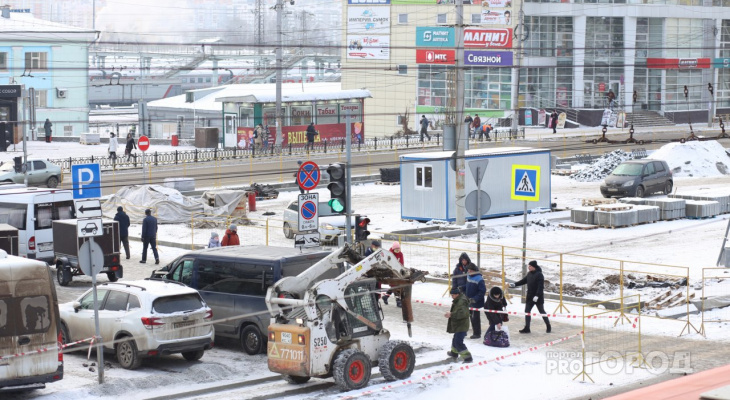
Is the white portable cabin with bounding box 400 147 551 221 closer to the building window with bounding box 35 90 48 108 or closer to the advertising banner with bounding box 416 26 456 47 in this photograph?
the advertising banner with bounding box 416 26 456 47

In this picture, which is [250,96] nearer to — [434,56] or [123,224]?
[434,56]

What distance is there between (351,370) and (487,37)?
198ft

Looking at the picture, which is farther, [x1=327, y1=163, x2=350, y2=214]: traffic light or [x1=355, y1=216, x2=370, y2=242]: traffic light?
[x1=355, y1=216, x2=370, y2=242]: traffic light

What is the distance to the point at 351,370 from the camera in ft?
52.9

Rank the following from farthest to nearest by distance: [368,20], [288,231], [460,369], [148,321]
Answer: [368,20]
[288,231]
[148,321]
[460,369]

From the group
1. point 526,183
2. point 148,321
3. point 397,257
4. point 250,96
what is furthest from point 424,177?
point 250,96

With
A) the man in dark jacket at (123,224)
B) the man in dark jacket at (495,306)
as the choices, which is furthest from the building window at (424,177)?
the man in dark jacket at (495,306)

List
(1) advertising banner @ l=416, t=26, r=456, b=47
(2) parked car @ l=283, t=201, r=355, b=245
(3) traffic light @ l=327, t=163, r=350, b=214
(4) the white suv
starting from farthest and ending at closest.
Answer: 1. (1) advertising banner @ l=416, t=26, r=456, b=47
2. (2) parked car @ l=283, t=201, r=355, b=245
3. (3) traffic light @ l=327, t=163, r=350, b=214
4. (4) the white suv

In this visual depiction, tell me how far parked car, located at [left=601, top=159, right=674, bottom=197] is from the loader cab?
2352 centimetres

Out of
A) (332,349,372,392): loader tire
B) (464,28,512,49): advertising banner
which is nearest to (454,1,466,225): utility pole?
(332,349,372,392): loader tire

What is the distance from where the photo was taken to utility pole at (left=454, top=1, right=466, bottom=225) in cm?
3209

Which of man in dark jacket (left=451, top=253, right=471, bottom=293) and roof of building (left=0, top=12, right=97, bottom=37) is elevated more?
roof of building (left=0, top=12, right=97, bottom=37)

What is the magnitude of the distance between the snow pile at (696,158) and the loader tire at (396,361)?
32.0 metres

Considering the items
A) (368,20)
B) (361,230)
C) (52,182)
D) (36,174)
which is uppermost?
(368,20)
